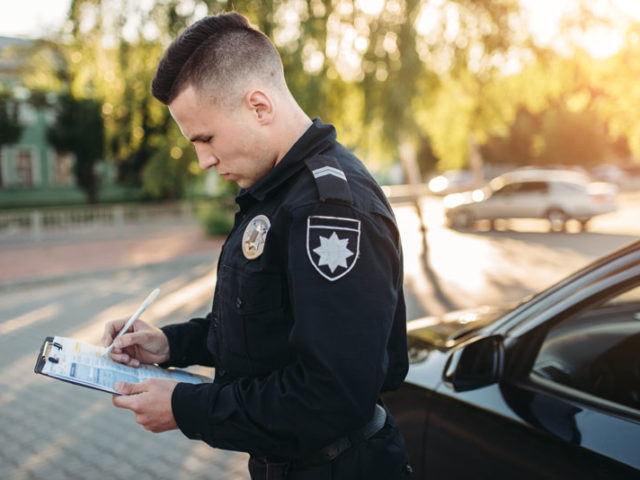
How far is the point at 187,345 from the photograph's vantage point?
5.76 ft

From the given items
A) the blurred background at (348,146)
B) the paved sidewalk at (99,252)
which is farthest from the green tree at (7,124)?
the paved sidewalk at (99,252)

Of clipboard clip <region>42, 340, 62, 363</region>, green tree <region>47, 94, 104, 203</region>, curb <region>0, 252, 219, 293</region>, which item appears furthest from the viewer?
green tree <region>47, 94, 104, 203</region>

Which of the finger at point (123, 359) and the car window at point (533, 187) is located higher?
the car window at point (533, 187)

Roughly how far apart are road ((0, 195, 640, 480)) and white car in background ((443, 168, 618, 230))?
57cm

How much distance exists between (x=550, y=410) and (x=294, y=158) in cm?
107

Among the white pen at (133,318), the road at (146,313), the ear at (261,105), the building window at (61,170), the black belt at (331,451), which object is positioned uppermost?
the building window at (61,170)

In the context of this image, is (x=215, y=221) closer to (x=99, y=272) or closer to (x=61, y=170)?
(x=99, y=272)

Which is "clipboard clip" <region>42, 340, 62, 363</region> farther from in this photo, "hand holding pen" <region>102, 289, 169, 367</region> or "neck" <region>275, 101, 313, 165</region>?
"neck" <region>275, 101, 313, 165</region>

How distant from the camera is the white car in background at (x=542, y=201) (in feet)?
52.4

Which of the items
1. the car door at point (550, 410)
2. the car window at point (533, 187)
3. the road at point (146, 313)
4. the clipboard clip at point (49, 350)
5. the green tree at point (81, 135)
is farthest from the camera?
the green tree at point (81, 135)

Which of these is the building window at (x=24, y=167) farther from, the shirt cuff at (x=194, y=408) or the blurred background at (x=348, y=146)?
the shirt cuff at (x=194, y=408)

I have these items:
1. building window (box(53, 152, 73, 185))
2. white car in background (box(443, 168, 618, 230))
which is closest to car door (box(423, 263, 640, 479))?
white car in background (box(443, 168, 618, 230))

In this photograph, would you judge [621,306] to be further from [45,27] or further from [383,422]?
[45,27]

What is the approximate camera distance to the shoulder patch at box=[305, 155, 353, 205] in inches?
47.9
